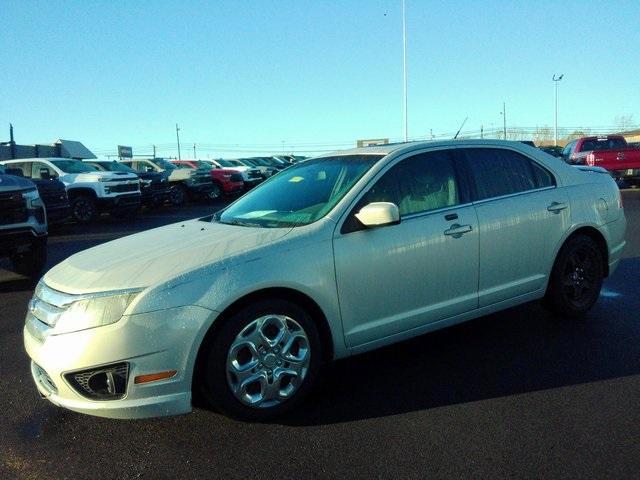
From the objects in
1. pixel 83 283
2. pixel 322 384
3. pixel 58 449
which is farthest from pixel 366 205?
pixel 58 449

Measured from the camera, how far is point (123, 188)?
16047 mm

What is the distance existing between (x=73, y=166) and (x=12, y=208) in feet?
32.1

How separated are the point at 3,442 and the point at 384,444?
2.11m

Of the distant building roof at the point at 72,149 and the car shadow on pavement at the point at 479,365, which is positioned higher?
the distant building roof at the point at 72,149

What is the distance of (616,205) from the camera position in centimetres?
520

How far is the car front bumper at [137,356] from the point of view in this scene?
9.52ft

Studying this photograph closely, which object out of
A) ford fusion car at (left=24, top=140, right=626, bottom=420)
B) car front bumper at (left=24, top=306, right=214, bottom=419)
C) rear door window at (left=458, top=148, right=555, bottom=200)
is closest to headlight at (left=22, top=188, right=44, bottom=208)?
ford fusion car at (left=24, top=140, right=626, bottom=420)

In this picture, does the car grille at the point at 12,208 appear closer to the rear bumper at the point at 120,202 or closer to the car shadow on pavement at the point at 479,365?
the car shadow on pavement at the point at 479,365

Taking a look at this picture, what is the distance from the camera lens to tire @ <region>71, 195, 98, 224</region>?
15367 mm

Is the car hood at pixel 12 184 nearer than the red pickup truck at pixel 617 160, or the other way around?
the car hood at pixel 12 184

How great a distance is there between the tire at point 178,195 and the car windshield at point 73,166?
14.1 feet

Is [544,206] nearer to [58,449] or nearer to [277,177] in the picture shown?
[277,177]

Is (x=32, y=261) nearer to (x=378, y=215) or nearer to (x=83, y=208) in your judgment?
(x=378, y=215)

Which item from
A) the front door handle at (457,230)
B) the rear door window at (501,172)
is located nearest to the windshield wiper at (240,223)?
the front door handle at (457,230)
